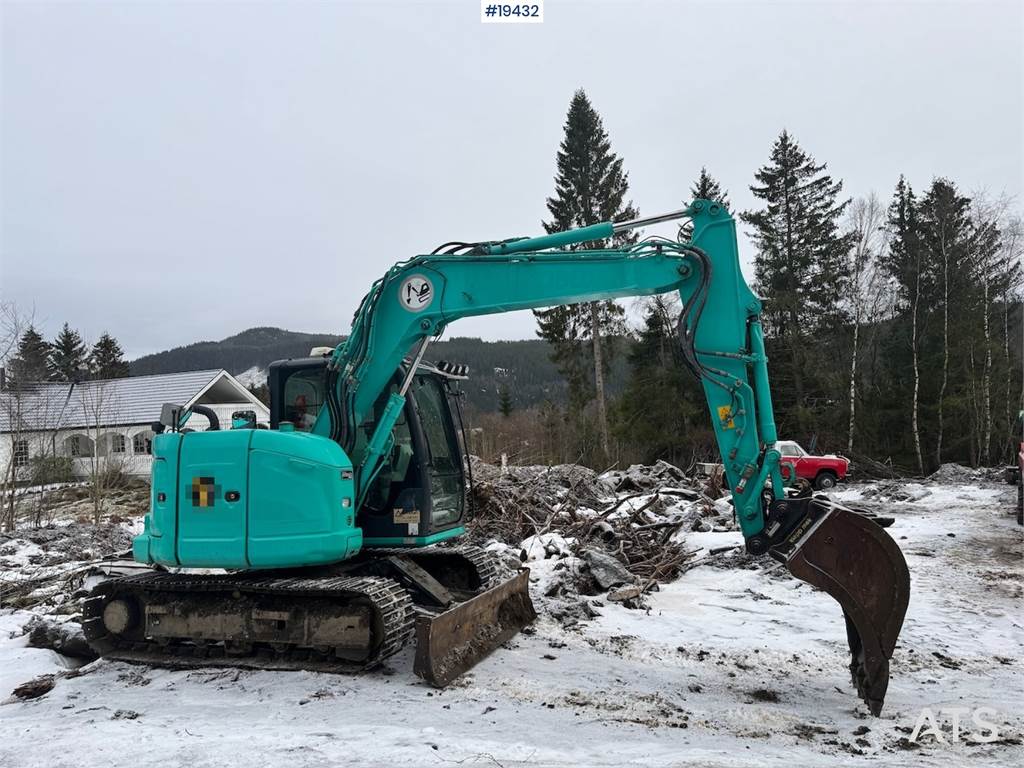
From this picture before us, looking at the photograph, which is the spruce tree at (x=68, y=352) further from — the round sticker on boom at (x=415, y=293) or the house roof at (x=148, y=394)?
the round sticker on boom at (x=415, y=293)

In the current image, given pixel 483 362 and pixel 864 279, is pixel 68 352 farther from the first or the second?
pixel 864 279

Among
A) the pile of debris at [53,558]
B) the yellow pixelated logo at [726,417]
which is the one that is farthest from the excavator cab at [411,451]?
the pile of debris at [53,558]

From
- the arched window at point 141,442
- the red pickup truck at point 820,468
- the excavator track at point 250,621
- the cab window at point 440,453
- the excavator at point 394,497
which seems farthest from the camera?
the arched window at point 141,442

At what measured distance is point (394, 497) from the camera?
6.38 metres

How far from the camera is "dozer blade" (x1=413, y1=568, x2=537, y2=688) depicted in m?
5.29

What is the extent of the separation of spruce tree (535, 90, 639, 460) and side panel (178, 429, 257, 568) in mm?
24473

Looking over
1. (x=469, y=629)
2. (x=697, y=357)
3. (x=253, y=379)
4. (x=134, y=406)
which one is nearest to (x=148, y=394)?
(x=134, y=406)

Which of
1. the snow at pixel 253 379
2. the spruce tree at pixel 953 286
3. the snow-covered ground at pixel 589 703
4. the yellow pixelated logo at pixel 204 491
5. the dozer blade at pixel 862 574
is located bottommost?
the snow-covered ground at pixel 589 703

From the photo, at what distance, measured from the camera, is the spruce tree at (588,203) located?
29.6 meters

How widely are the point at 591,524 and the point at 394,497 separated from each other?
16.2 ft

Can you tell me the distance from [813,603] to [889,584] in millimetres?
3459

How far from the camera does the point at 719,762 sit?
3.95m

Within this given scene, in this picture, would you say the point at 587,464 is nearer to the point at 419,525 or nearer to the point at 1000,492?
the point at 1000,492

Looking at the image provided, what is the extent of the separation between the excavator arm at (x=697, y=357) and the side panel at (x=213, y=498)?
2.65ft
